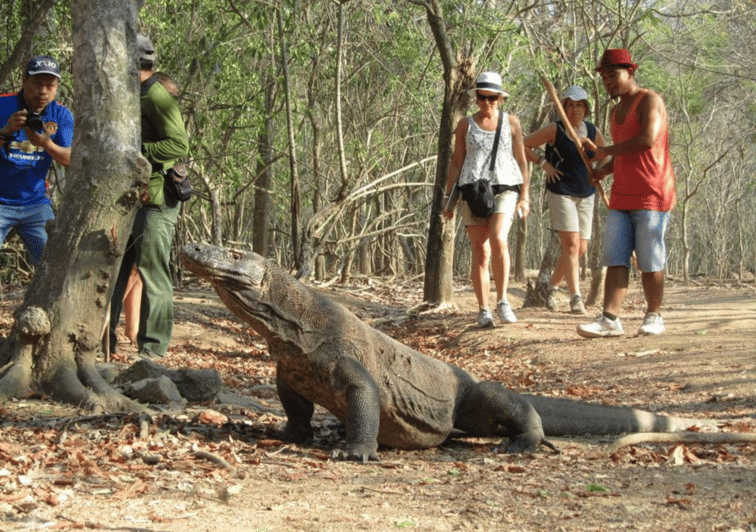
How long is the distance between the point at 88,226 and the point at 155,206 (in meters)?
1.77

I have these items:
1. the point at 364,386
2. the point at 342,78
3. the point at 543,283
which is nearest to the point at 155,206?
the point at 364,386

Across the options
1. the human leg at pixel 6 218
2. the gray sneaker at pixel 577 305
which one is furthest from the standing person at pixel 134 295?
the gray sneaker at pixel 577 305

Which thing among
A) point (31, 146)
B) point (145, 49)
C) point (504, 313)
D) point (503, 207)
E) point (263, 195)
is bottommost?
point (504, 313)

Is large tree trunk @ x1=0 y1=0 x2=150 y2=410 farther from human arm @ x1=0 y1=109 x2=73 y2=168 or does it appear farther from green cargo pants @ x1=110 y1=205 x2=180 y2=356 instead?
green cargo pants @ x1=110 y1=205 x2=180 y2=356

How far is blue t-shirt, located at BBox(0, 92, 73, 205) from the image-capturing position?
21.7ft

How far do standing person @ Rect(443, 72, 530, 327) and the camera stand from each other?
408 cm

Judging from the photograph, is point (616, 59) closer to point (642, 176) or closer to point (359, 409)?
point (642, 176)

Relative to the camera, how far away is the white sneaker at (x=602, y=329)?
8.48 meters

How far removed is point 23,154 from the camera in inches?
263

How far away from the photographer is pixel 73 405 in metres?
5.42

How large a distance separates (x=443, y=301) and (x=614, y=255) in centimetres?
424

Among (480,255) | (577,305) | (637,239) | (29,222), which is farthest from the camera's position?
(577,305)

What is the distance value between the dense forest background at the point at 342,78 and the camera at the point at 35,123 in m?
2.06

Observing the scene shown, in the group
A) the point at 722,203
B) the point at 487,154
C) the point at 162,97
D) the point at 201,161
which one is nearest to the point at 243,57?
the point at 201,161
